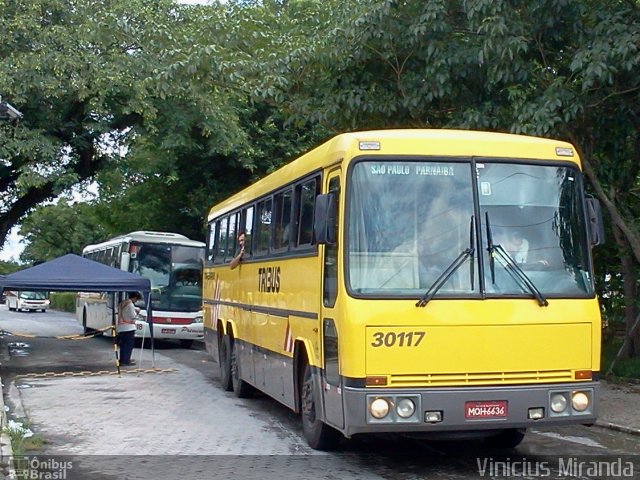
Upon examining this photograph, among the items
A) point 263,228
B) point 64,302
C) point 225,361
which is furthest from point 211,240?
point 64,302

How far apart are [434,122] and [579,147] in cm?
261

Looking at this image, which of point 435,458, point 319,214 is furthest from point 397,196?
point 435,458

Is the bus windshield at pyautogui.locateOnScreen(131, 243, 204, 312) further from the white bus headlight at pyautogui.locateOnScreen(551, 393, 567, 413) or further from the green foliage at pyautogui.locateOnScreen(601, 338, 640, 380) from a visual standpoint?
the white bus headlight at pyautogui.locateOnScreen(551, 393, 567, 413)

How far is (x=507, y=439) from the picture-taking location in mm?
10469

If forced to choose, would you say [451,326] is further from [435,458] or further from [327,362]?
[435,458]

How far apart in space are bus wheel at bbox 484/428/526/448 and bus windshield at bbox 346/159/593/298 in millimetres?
2096

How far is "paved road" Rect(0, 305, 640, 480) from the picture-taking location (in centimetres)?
938

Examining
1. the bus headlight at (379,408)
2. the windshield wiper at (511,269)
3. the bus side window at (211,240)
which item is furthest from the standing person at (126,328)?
the windshield wiper at (511,269)

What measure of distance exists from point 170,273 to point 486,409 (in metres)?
18.7

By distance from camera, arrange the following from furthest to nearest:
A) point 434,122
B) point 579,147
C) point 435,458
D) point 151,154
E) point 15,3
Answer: point 151,154, point 15,3, point 434,122, point 579,147, point 435,458

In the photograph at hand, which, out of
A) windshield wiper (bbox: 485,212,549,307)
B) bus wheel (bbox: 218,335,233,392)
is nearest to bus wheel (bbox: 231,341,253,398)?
bus wheel (bbox: 218,335,233,392)

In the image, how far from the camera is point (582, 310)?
8.88m

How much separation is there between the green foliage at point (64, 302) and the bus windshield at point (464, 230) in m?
55.1

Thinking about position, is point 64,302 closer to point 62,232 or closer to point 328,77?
point 62,232
